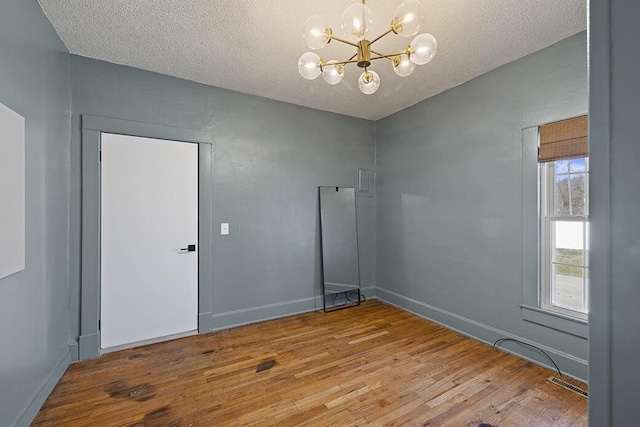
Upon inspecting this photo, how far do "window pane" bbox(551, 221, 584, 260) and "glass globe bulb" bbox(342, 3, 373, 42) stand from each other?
2372mm

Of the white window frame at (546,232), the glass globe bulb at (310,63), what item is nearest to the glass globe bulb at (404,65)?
the glass globe bulb at (310,63)

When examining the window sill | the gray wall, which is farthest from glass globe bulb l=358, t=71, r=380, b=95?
the window sill

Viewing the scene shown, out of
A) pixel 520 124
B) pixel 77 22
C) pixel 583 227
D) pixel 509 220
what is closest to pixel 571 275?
pixel 583 227

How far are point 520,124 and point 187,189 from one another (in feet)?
11.3

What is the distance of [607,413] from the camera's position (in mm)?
497

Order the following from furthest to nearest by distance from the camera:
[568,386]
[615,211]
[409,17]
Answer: [568,386] → [409,17] → [615,211]

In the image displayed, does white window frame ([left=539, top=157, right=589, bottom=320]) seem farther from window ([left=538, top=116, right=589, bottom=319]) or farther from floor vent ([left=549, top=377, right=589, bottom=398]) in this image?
floor vent ([left=549, top=377, right=589, bottom=398])

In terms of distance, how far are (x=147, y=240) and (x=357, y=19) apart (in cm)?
276

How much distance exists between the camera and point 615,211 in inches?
19.0

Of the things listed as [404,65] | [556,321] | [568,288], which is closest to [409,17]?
[404,65]

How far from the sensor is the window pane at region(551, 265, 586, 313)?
2.42 metres

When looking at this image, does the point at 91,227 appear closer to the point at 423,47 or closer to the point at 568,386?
the point at 423,47

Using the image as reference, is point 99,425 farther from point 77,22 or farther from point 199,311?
point 77,22

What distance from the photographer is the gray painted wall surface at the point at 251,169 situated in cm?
282
